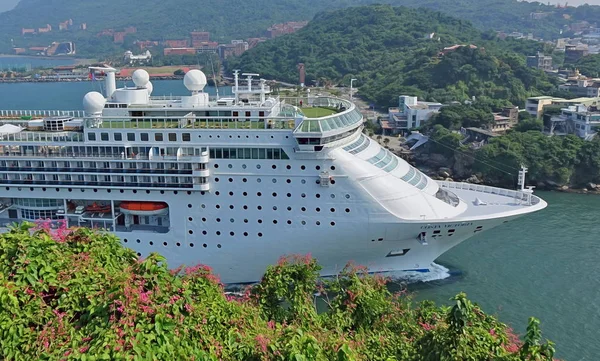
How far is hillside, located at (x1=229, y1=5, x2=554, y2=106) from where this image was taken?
47594mm

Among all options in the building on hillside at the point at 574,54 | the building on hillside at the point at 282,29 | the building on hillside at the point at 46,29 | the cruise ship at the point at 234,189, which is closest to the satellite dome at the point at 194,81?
the cruise ship at the point at 234,189

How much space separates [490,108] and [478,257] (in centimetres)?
2359

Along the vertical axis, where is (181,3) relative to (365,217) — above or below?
above

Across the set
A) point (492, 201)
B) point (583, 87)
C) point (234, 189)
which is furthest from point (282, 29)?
point (234, 189)

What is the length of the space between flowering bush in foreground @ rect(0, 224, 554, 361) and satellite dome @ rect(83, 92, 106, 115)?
764 cm

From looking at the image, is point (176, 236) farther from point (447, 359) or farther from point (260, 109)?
point (447, 359)

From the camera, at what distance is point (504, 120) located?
113 feet

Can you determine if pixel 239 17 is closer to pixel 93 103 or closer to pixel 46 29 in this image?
pixel 46 29

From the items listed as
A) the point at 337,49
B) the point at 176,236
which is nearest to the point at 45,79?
the point at 337,49

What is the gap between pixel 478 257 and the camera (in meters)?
15.6

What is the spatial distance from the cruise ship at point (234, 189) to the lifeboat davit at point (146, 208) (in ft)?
0.08

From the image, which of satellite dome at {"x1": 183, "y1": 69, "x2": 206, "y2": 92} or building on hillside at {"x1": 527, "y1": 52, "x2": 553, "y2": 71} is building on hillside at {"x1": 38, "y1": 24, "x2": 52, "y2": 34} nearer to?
building on hillside at {"x1": 527, "y1": 52, "x2": 553, "y2": 71}

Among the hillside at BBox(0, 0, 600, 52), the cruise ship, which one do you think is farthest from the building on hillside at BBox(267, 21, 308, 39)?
the cruise ship

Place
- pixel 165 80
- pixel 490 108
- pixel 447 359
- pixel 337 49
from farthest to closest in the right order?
1. pixel 165 80
2. pixel 337 49
3. pixel 490 108
4. pixel 447 359
